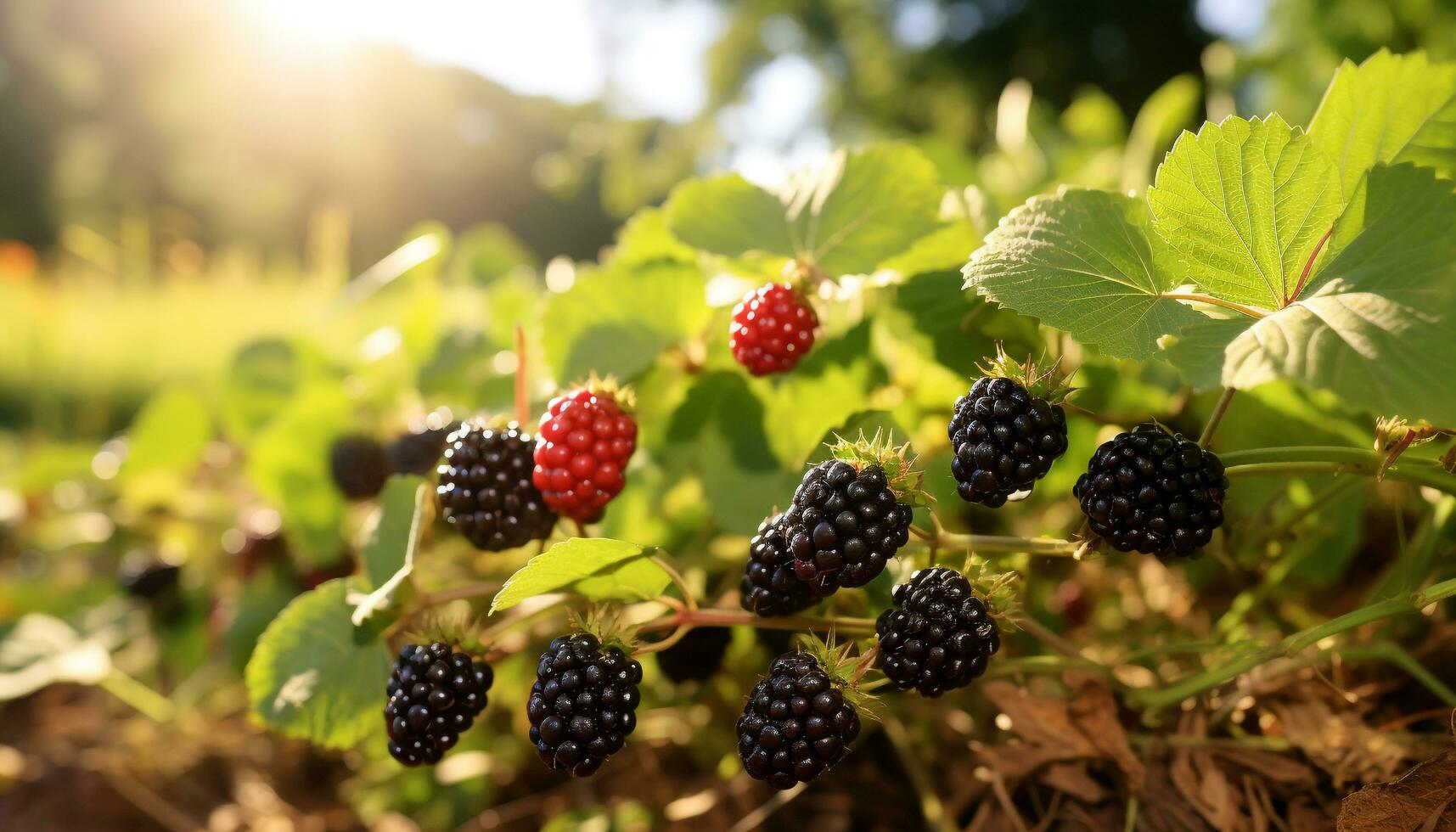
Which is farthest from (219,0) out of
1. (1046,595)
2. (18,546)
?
(1046,595)

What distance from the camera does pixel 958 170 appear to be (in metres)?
1.05

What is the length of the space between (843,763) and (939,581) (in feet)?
1.49

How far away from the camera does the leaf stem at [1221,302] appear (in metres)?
0.48

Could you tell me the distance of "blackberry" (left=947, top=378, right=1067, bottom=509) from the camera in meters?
0.48

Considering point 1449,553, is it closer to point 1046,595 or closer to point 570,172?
point 1046,595

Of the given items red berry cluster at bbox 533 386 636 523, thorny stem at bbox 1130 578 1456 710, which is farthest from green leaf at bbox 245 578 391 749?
thorny stem at bbox 1130 578 1456 710

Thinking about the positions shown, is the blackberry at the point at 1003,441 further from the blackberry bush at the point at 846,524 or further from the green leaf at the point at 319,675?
the green leaf at the point at 319,675

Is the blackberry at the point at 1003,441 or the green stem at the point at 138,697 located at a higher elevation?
the blackberry at the point at 1003,441

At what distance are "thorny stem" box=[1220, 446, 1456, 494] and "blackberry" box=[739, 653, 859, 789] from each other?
10.5 inches

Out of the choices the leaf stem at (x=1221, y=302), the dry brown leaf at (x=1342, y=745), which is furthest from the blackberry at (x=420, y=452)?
the dry brown leaf at (x=1342, y=745)

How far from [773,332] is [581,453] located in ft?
0.56

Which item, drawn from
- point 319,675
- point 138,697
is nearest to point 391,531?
point 319,675

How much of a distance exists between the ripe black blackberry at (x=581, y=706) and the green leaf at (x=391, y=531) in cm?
24

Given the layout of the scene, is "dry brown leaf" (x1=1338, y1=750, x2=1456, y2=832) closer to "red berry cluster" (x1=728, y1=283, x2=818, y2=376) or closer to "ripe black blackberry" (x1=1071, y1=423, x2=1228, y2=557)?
"ripe black blackberry" (x1=1071, y1=423, x2=1228, y2=557)
